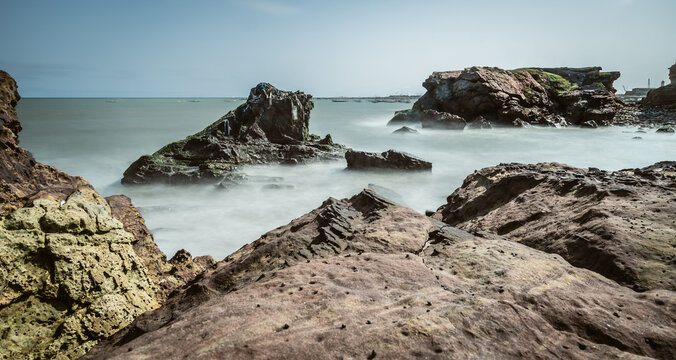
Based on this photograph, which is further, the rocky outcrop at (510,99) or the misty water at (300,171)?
the rocky outcrop at (510,99)

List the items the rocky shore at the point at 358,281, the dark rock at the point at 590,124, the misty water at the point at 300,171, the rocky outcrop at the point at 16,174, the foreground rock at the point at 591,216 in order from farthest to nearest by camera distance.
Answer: the dark rock at the point at 590,124
the misty water at the point at 300,171
the rocky outcrop at the point at 16,174
the foreground rock at the point at 591,216
the rocky shore at the point at 358,281

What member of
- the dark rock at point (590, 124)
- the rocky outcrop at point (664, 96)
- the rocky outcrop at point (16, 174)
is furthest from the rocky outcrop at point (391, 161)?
the rocky outcrop at point (664, 96)

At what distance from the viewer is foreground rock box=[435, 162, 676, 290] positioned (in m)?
3.80

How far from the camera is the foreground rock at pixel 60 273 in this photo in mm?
3471

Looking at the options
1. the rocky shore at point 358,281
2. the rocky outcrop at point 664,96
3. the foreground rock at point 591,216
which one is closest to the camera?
the rocky shore at point 358,281

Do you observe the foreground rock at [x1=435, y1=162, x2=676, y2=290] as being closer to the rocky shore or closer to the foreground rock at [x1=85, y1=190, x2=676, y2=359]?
the rocky shore

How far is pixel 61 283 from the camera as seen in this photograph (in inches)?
146

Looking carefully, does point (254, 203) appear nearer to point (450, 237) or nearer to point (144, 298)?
point (144, 298)

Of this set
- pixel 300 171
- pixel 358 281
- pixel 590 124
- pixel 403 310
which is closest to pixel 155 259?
pixel 358 281

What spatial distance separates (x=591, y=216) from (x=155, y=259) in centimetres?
629

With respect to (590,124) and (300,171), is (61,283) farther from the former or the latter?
(590,124)

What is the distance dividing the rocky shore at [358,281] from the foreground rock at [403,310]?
0.02 meters

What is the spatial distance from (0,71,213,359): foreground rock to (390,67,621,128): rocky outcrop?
34.0m

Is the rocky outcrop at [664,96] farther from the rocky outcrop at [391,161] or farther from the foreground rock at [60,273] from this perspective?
the foreground rock at [60,273]
